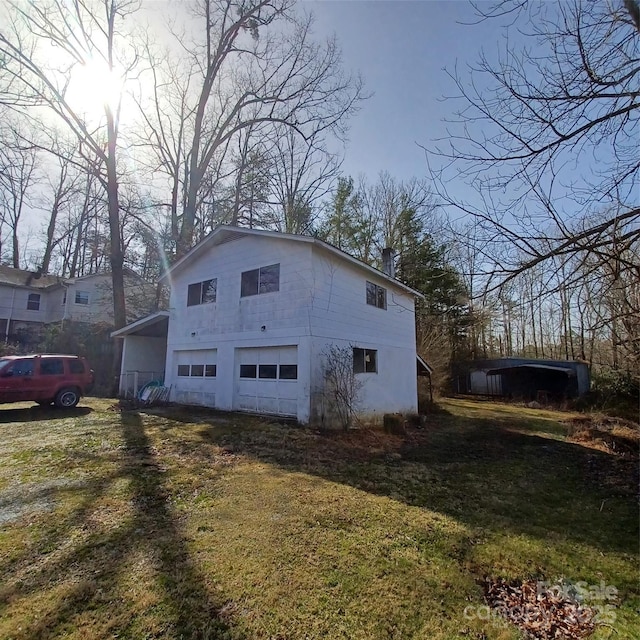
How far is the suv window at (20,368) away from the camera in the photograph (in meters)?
11.5

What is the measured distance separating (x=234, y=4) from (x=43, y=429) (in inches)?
835

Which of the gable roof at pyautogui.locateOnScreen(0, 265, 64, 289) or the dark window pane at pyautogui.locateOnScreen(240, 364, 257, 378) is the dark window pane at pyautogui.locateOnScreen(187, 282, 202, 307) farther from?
the gable roof at pyautogui.locateOnScreen(0, 265, 64, 289)

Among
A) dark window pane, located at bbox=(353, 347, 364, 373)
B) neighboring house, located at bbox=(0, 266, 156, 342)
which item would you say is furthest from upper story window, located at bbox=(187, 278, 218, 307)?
neighboring house, located at bbox=(0, 266, 156, 342)

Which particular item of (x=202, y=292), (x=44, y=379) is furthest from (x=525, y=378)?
(x=44, y=379)

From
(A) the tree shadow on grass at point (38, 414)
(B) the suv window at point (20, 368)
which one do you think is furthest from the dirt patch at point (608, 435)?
(B) the suv window at point (20, 368)

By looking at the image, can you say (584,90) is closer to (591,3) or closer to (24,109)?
(591,3)

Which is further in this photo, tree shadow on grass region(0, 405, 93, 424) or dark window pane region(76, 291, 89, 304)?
dark window pane region(76, 291, 89, 304)

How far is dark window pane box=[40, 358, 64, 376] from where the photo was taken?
1220 cm

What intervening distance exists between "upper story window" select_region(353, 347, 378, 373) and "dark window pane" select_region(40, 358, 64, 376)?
10.2m

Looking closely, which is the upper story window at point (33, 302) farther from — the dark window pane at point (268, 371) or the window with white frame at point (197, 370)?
the dark window pane at point (268, 371)

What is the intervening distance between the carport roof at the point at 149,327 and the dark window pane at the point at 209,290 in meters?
2.39

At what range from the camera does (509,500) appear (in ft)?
19.1

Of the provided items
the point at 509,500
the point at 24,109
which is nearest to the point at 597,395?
the point at 509,500

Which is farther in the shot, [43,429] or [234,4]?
[234,4]
